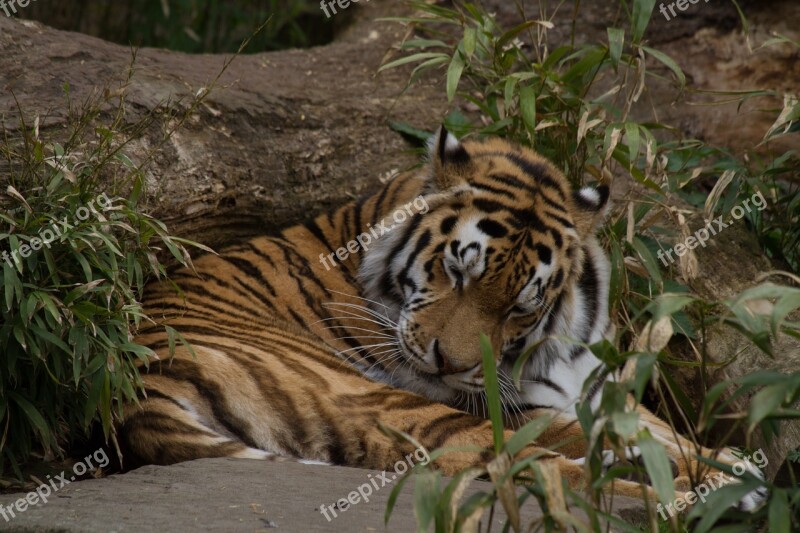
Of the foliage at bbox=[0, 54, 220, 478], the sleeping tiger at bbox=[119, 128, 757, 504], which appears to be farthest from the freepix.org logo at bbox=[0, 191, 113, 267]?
the sleeping tiger at bbox=[119, 128, 757, 504]

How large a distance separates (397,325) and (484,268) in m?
0.41

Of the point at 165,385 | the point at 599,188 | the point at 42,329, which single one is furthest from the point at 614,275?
the point at 42,329

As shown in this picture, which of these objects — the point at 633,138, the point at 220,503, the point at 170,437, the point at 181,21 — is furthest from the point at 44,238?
the point at 181,21

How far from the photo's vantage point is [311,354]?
3607 millimetres

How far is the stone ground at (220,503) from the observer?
2.49 meters

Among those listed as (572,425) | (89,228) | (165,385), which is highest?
(89,228)

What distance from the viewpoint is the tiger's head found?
3379 mm

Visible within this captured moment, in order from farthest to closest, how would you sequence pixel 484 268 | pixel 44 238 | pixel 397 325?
pixel 397 325, pixel 484 268, pixel 44 238

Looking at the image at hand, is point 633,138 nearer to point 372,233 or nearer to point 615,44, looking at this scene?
point 615,44

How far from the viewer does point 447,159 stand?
366cm

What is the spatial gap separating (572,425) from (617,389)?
1336 millimetres

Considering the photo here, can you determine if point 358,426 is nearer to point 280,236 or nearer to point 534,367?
point 534,367

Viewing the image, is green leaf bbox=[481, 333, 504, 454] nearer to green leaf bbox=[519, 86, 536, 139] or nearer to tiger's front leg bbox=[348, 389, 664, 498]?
tiger's front leg bbox=[348, 389, 664, 498]

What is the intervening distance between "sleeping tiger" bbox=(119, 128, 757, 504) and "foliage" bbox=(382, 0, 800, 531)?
0.76 ft
